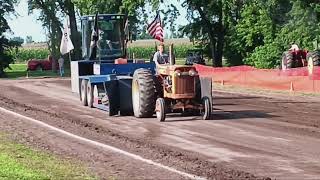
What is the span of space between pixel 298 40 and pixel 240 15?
959 cm

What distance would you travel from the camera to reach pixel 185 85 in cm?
1752

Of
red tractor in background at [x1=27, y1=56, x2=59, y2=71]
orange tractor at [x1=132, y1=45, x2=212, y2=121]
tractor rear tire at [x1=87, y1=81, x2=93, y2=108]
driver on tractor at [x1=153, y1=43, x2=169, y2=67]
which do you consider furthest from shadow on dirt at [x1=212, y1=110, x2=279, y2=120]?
red tractor in background at [x1=27, y1=56, x2=59, y2=71]

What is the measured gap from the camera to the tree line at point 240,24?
3972cm

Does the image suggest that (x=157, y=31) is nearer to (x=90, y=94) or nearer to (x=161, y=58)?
(x=90, y=94)

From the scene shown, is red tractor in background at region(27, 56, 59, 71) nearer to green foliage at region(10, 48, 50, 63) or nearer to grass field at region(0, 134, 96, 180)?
green foliage at region(10, 48, 50, 63)

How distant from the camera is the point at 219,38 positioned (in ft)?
178

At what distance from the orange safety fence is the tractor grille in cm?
1159

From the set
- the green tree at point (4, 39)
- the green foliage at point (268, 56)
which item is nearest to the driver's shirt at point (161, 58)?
the green foliage at point (268, 56)

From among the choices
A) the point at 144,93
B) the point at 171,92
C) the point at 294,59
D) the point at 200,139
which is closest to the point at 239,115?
the point at 171,92

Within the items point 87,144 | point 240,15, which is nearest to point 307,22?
point 240,15

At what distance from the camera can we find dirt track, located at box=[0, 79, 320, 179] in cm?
1049

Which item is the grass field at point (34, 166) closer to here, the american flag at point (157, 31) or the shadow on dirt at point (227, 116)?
the shadow on dirt at point (227, 116)

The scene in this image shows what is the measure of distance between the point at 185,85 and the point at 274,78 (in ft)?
46.2

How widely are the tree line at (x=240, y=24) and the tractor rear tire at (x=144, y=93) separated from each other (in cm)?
2250
